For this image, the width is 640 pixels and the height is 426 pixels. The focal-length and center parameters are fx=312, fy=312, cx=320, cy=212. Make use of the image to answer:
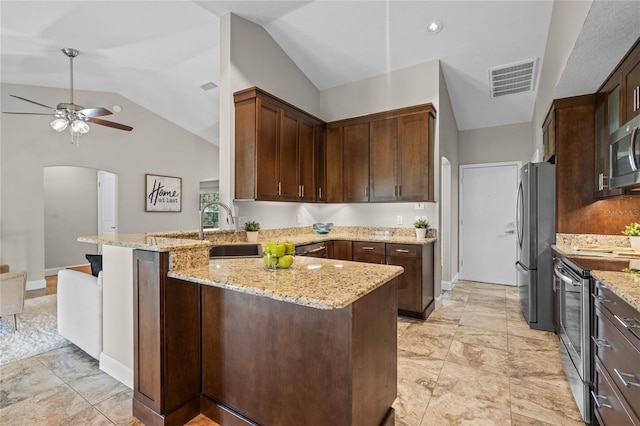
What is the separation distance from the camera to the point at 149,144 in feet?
21.2

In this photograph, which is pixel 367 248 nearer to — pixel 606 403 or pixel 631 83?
pixel 606 403

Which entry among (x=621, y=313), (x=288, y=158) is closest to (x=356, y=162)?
(x=288, y=158)

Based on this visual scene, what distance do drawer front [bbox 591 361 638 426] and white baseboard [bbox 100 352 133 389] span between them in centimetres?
286

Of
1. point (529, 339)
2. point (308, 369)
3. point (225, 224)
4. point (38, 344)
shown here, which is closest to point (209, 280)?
point (308, 369)

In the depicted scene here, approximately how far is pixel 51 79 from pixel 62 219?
10.4ft

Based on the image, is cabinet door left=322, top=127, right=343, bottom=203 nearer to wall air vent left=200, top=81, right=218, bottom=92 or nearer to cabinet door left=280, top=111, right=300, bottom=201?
cabinet door left=280, top=111, right=300, bottom=201

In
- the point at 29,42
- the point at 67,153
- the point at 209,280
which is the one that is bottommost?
the point at 209,280

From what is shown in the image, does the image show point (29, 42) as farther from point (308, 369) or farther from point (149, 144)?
point (308, 369)

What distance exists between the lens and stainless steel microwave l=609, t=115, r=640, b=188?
2.05 meters

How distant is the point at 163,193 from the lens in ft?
22.0

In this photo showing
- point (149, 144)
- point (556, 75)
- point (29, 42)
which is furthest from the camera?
point (149, 144)

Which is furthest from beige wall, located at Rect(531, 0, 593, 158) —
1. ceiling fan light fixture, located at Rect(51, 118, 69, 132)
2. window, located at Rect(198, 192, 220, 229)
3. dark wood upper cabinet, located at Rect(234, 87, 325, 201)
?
window, located at Rect(198, 192, 220, 229)

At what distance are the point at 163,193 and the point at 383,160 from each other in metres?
4.90

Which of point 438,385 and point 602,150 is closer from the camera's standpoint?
point 438,385
